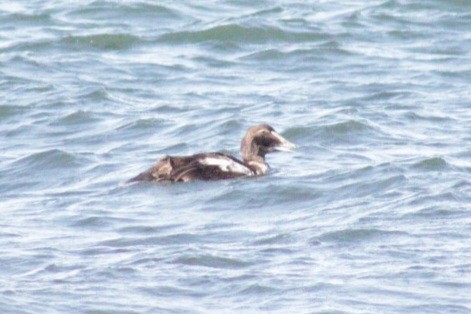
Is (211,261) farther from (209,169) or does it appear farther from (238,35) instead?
(238,35)

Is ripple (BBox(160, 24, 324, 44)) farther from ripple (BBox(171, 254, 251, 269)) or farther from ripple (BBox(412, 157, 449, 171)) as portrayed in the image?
ripple (BBox(171, 254, 251, 269))

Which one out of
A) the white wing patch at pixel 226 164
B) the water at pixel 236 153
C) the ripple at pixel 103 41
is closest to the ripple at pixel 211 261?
the water at pixel 236 153

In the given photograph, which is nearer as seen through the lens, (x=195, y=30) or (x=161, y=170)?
(x=161, y=170)

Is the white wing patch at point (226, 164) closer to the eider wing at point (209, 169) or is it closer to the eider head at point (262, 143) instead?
the eider wing at point (209, 169)

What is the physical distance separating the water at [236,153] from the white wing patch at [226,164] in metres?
0.23

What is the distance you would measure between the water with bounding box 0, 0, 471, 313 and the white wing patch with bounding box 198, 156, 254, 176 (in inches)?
9.0

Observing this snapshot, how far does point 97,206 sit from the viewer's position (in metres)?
11.9

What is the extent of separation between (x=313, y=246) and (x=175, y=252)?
0.87m

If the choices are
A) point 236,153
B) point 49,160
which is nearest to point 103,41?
point 236,153

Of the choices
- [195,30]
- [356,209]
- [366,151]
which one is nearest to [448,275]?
[356,209]

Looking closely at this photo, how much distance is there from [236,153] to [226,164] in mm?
1723

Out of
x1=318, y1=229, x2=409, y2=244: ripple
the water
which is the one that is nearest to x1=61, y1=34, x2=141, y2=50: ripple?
the water

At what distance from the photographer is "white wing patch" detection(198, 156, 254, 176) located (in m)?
12.7

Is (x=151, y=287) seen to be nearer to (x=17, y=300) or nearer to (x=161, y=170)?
(x=17, y=300)
